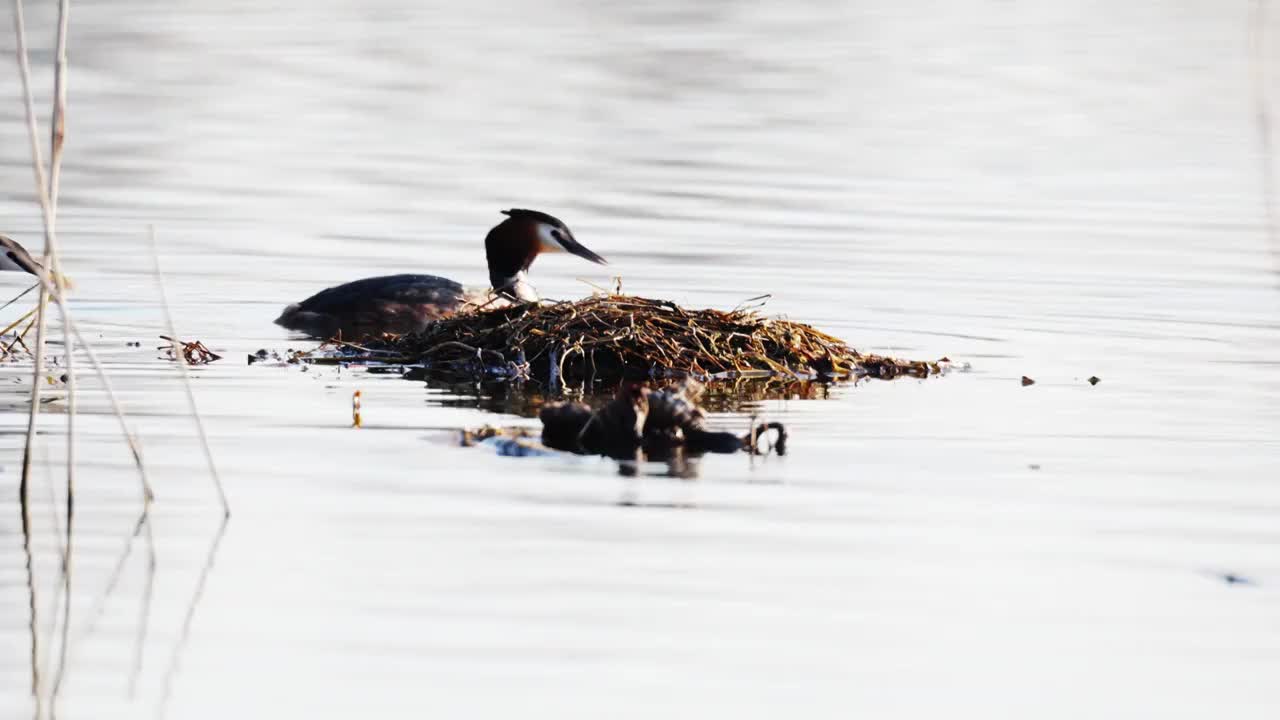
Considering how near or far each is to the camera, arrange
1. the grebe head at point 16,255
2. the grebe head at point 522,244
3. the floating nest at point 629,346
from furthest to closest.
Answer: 1. the grebe head at point 522,244
2. the grebe head at point 16,255
3. the floating nest at point 629,346

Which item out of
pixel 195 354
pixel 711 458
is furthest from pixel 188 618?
pixel 195 354

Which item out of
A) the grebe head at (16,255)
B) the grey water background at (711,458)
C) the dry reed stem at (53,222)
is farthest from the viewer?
the grebe head at (16,255)

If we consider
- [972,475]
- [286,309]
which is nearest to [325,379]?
[286,309]

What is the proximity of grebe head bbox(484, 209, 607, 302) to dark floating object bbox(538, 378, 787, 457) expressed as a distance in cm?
509

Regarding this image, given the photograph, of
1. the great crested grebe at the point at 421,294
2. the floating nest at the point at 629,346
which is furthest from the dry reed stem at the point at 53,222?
the great crested grebe at the point at 421,294

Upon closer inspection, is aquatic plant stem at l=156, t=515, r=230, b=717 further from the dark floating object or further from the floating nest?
the floating nest

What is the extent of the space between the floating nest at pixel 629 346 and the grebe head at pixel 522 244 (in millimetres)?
2054

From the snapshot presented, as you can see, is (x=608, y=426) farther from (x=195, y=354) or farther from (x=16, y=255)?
(x=16, y=255)

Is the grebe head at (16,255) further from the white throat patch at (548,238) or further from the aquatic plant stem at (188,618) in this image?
the aquatic plant stem at (188,618)

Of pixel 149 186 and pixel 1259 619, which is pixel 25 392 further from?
pixel 149 186

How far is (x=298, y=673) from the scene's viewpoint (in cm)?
568

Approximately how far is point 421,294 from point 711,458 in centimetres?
520

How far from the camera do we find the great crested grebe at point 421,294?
43.3 ft

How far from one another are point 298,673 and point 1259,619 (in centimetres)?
264
